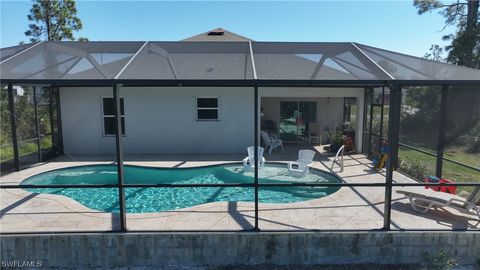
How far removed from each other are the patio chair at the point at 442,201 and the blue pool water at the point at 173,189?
75.9 inches

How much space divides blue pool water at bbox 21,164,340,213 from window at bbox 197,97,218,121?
8.68 feet

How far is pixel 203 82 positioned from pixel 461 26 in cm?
1563

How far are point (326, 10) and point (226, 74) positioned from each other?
5382mm

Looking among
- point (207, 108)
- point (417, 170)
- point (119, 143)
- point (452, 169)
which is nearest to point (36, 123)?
point (207, 108)

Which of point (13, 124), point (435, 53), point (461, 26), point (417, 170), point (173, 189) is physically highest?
point (461, 26)

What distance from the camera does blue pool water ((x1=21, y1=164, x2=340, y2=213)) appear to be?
6945 mm

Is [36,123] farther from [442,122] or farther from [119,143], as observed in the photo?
[442,122]

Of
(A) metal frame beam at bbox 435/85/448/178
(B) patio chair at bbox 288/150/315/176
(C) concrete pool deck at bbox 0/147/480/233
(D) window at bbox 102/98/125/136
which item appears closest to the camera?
(C) concrete pool deck at bbox 0/147/480/233

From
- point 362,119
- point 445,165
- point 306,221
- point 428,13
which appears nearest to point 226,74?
point 306,221

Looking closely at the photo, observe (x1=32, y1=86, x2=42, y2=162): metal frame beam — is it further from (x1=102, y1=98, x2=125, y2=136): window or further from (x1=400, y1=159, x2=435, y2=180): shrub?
(x1=400, y1=159, x2=435, y2=180): shrub

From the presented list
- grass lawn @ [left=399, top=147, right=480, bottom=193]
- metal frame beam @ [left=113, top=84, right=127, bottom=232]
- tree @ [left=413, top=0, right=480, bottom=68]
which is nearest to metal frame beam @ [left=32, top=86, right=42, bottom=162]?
metal frame beam @ [left=113, top=84, right=127, bottom=232]

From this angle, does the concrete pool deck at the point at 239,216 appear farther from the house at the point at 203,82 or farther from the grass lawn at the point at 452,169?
the grass lawn at the point at 452,169

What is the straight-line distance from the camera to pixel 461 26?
14758 millimetres

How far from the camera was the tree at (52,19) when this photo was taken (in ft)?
53.5
